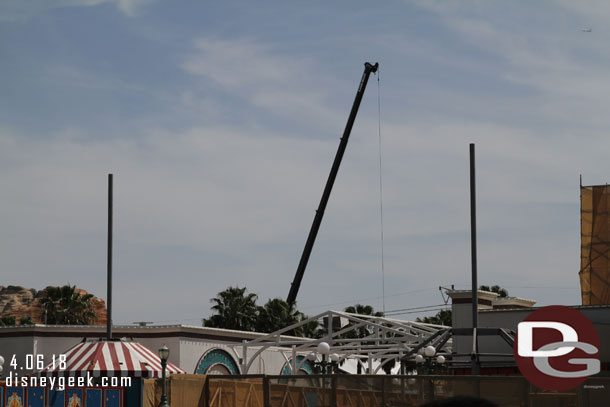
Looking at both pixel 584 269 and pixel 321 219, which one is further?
pixel 321 219

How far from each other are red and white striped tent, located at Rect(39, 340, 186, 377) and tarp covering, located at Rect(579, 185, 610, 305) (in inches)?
1119

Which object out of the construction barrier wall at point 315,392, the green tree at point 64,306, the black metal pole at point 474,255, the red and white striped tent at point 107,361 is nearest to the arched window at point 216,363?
the construction barrier wall at point 315,392

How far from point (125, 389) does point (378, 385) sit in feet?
33.3

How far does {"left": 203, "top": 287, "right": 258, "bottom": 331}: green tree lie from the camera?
73.0 metres

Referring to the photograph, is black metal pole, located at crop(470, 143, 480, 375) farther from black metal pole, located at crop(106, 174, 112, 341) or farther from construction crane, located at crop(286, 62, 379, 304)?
construction crane, located at crop(286, 62, 379, 304)

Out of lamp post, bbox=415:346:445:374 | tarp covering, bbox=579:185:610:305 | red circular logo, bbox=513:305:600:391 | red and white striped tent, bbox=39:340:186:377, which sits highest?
tarp covering, bbox=579:185:610:305

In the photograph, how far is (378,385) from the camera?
20.6 metres

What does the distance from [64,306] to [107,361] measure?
5315 centimetres

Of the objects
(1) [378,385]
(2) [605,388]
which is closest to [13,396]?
(1) [378,385]

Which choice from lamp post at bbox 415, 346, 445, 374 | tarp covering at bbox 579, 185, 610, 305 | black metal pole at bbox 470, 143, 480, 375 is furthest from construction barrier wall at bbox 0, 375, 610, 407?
tarp covering at bbox 579, 185, 610, 305

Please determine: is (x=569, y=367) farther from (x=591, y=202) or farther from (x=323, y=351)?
(x=591, y=202)

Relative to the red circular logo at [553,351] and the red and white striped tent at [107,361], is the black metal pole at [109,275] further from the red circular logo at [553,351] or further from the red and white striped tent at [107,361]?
the red circular logo at [553,351]

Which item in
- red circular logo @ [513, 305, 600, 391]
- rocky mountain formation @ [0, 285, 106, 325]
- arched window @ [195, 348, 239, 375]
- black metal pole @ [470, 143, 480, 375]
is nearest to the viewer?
red circular logo @ [513, 305, 600, 391]

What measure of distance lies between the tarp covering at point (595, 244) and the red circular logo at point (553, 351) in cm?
2869
